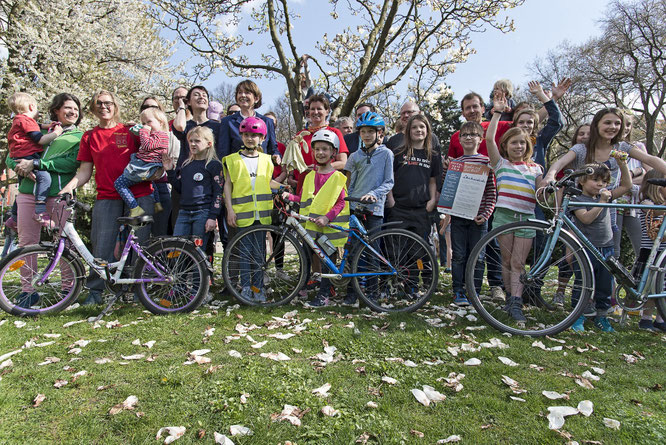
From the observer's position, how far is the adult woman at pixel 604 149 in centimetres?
389

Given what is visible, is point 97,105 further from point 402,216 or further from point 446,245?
point 446,245

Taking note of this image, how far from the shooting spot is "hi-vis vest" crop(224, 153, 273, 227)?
4.38 metres

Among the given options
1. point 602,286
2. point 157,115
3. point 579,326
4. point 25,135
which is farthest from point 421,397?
point 25,135

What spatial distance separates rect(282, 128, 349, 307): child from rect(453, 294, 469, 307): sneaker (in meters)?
1.55

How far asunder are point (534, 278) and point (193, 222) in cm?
368

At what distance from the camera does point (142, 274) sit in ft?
13.2

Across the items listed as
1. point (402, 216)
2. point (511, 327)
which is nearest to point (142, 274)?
point (402, 216)

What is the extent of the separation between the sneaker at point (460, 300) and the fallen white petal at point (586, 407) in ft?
6.83

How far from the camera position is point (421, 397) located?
2.49 metres

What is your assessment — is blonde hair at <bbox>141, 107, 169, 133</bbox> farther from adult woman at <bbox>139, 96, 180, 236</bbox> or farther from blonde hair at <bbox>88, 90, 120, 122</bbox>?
blonde hair at <bbox>88, 90, 120, 122</bbox>

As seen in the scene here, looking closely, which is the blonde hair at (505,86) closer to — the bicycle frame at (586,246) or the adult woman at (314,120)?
the bicycle frame at (586,246)

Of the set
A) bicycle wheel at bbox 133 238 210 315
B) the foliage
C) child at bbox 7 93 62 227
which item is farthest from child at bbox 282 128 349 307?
the foliage

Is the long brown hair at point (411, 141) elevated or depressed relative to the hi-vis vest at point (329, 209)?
elevated

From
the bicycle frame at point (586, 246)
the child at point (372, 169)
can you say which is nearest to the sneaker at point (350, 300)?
the child at point (372, 169)
